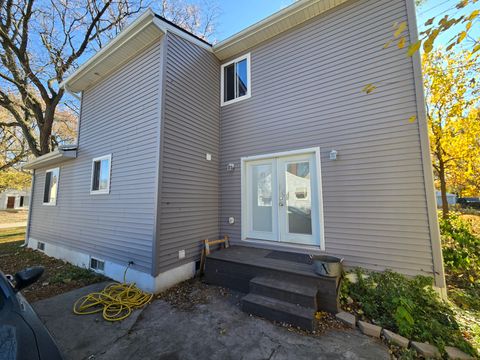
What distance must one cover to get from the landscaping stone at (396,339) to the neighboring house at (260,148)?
1213 millimetres

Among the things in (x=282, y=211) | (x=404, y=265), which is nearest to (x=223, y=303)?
(x=282, y=211)

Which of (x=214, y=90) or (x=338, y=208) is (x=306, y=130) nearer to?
(x=338, y=208)

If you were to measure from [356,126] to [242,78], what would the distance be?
3.33 metres

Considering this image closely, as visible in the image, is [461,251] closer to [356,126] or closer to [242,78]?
[356,126]

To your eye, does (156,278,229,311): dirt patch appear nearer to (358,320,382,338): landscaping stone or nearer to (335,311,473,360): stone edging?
(335,311,473,360): stone edging

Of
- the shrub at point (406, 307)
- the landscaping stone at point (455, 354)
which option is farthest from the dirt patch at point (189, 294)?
the landscaping stone at point (455, 354)

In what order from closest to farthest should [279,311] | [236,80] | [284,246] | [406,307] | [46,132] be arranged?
[406,307], [279,311], [284,246], [236,80], [46,132]

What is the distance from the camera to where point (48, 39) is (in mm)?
9852

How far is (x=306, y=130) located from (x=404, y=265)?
3063mm

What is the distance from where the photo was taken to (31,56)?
9430 mm

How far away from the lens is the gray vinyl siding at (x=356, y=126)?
363 centimetres

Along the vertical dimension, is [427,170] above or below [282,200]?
above

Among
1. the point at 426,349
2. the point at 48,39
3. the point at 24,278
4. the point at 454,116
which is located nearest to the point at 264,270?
the point at 426,349

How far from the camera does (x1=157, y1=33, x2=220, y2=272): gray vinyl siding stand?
4.31m
